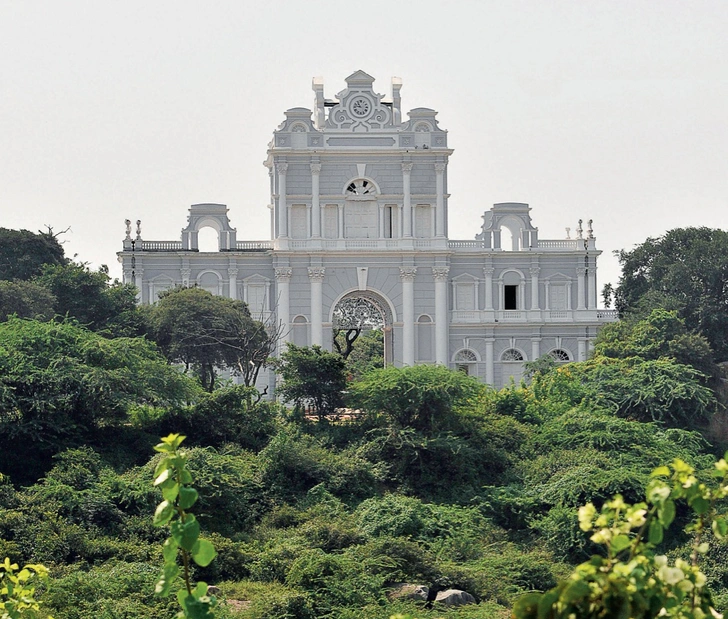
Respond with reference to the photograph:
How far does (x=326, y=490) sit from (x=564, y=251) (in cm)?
2284

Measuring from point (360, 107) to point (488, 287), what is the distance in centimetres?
840

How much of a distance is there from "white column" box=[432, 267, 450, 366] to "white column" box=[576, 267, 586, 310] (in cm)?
540

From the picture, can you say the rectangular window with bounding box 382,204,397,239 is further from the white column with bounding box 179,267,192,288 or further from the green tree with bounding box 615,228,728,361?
the green tree with bounding box 615,228,728,361

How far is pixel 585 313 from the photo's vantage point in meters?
47.9

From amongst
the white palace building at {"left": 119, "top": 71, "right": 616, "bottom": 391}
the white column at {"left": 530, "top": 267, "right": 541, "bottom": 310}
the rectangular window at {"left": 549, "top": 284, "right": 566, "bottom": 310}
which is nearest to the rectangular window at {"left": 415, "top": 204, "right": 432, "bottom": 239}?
the white palace building at {"left": 119, "top": 71, "right": 616, "bottom": 391}

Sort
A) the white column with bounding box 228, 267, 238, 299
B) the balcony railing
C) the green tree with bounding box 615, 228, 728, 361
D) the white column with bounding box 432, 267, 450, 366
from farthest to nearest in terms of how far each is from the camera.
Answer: the balcony railing
the white column with bounding box 228, 267, 238, 299
the white column with bounding box 432, 267, 450, 366
the green tree with bounding box 615, 228, 728, 361

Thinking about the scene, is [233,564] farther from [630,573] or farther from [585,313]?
[585,313]

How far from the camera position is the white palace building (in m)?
46.2

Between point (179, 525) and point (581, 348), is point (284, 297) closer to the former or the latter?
point (581, 348)

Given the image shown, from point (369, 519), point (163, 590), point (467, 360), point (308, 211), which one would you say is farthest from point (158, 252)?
point (163, 590)

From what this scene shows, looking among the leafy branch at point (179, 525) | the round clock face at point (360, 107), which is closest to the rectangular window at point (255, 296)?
the round clock face at point (360, 107)

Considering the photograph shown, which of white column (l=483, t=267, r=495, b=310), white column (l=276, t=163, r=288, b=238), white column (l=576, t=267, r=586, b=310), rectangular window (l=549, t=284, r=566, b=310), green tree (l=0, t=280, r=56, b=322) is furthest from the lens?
rectangular window (l=549, t=284, r=566, b=310)

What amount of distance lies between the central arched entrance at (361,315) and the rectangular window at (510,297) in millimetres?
4778

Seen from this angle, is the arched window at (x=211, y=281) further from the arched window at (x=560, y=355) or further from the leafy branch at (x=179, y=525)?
the leafy branch at (x=179, y=525)
